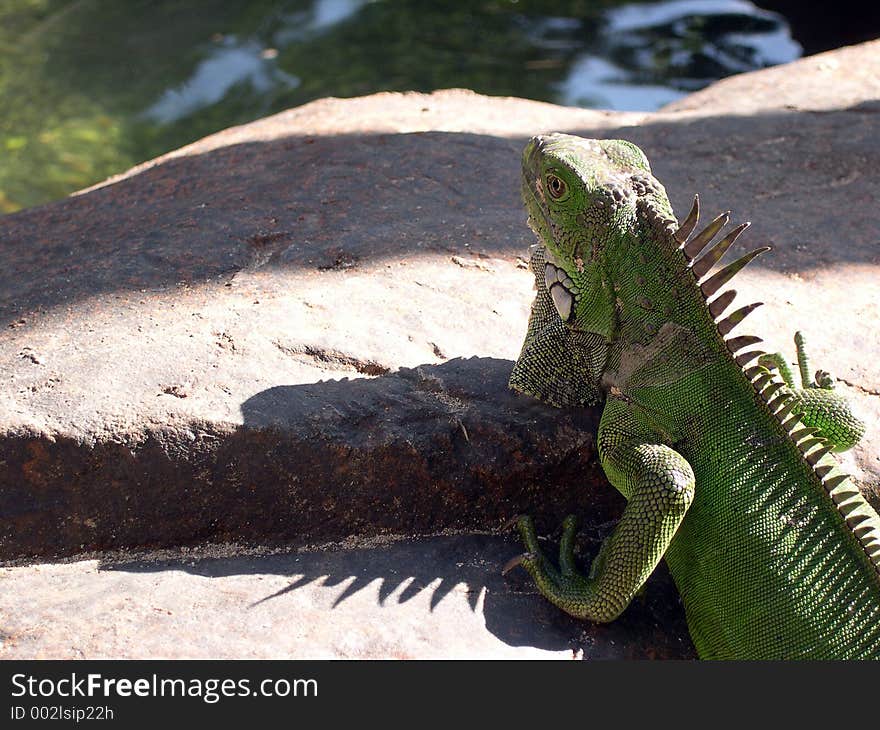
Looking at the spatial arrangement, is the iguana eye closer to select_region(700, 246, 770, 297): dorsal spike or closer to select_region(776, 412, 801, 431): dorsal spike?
select_region(700, 246, 770, 297): dorsal spike

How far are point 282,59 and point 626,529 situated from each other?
10003 millimetres

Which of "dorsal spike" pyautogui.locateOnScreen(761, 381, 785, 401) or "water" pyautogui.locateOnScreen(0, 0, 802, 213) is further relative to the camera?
"water" pyautogui.locateOnScreen(0, 0, 802, 213)

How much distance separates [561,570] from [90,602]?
6.06 feet

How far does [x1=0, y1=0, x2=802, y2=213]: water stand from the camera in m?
10.8

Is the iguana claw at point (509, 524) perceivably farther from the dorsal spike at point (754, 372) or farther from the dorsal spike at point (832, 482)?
the dorsal spike at point (832, 482)

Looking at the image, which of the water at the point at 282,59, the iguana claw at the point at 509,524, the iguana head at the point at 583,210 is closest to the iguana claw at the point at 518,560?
the iguana claw at the point at 509,524

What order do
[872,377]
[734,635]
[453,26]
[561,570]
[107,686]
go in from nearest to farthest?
1. [107,686]
2. [734,635]
3. [561,570]
4. [872,377]
5. [453,26]

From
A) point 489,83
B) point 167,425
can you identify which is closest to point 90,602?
point 167,425

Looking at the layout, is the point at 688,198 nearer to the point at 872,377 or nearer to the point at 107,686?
the point at 872,377

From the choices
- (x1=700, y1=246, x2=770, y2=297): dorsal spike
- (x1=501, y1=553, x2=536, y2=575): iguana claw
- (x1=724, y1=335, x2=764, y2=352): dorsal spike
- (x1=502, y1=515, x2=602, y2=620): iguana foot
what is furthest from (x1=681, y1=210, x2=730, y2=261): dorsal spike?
(x1=501, y1=553, x2=536, y2=575): iguana claw

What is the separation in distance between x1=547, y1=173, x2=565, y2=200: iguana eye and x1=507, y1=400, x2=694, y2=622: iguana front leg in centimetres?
88

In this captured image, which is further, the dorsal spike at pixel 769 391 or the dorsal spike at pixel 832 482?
the dorsal spike at pixel 769 391

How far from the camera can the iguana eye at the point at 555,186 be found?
Answer: 387 cm

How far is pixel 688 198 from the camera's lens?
625 cm
